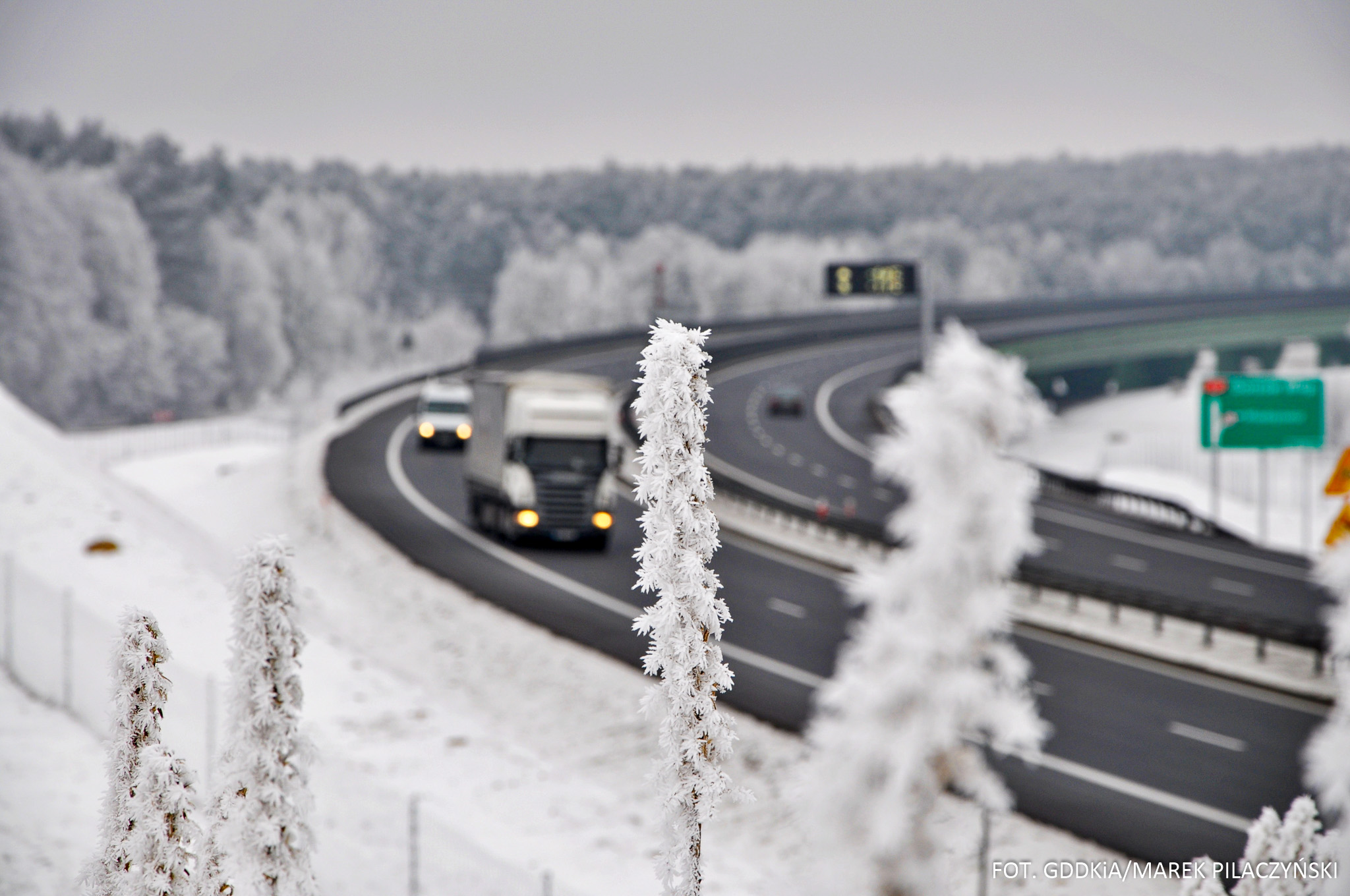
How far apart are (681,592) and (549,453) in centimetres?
2601

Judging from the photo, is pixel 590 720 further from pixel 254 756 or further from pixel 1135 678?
pixel 254 756

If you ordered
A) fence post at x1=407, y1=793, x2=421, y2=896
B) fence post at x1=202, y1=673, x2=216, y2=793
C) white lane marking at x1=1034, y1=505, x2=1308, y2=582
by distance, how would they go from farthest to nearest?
white lane marking at x1=1034, y1=505, x2=1308, y2=582, fence post at x1=202, y1=673, x2=216, y2=793, fence post at x1=407, y1=793, x2=421, y2=896

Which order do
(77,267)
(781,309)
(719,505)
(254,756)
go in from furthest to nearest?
(781,309) < (77,267) < (719,505) < (254,756)

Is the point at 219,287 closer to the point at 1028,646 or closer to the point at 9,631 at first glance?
the point at 9,631

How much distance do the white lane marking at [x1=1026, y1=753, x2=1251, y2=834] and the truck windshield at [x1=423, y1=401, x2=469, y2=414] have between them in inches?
1328

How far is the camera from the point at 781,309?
5310 inches

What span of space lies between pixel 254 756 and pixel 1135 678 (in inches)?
855

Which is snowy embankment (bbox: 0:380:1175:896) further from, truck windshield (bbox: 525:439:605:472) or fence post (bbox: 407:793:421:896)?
truck windshield (bbox: 525:439:605:472)

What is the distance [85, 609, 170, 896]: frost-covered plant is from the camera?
8.08 m

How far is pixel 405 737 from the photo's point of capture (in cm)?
2166

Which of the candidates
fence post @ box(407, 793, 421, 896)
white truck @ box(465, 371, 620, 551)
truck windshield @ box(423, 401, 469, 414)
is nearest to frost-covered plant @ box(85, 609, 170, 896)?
fence post @ box(407, 793, 421, 896)

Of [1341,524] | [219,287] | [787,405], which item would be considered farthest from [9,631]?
[219,287]

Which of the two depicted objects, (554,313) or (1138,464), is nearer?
(1138,464)

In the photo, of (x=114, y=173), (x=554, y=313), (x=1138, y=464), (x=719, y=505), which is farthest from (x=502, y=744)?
(x=554, y=313)
